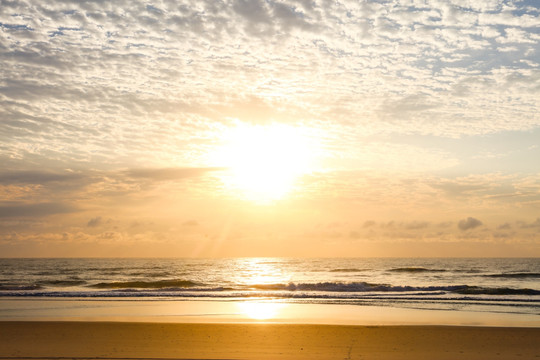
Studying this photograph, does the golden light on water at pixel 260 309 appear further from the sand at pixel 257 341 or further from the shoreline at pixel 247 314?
the sand at pixel 257 341

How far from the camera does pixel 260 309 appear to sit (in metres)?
25.2

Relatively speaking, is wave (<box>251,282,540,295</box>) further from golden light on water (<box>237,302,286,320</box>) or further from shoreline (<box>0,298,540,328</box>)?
shoreline (<box>0,298,540,328</box>)

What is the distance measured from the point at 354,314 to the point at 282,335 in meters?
8.16

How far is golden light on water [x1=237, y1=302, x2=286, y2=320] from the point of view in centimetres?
2199

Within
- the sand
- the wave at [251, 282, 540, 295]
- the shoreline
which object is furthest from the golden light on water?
the wave at [251, 282, 540, 295]

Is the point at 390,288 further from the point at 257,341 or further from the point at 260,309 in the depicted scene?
the point at 257,341

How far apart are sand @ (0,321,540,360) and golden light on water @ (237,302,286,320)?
4.05m

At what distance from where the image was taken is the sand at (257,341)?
13.0 m

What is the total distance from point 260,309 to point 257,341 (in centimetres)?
1060

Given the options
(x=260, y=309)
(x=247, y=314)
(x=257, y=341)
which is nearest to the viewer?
(x=257, y=341)

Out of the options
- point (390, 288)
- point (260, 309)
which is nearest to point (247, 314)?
point (260, 309)

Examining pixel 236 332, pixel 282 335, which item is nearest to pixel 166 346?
pixel 236 332

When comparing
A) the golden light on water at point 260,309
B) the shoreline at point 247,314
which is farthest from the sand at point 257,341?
the golden light on water at point 260,309

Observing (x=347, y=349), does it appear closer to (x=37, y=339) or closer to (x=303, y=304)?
(x=37, y=339)
